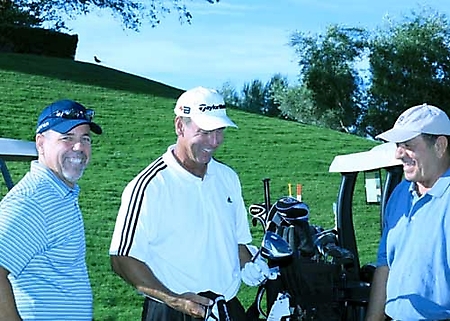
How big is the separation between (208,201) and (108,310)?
198 inches

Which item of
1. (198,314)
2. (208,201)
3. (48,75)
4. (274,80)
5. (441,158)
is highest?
(274,80)

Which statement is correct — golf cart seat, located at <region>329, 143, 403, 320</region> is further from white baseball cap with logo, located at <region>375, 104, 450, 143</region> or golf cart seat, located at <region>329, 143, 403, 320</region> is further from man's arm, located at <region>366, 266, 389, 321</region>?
white baseball cap with logo, located at <region>375, 104, 450, 143</region>

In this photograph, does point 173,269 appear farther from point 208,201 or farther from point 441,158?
point 441,158

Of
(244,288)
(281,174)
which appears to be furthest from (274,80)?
(244,288)

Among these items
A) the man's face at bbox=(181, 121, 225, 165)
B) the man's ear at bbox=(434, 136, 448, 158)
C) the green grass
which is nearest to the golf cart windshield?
the man's face at bbox=(181, 121, 225, 165)

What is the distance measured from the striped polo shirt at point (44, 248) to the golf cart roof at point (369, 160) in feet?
10.3

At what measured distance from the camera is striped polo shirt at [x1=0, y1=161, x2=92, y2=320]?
2.79 m

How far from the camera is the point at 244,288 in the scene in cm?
948

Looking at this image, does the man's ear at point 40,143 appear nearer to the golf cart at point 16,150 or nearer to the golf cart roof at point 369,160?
the golf cart at point 16,150

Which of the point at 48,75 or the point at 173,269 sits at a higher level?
the point at 48,75

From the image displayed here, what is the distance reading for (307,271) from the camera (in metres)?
5.43

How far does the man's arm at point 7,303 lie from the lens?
8.80 ft

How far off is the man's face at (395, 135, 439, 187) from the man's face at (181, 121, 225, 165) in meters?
0.80

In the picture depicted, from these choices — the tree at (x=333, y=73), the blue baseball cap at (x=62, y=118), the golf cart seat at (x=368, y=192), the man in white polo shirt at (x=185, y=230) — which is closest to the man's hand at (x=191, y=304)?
the man in white polo shirt at (x=185, y=230)
